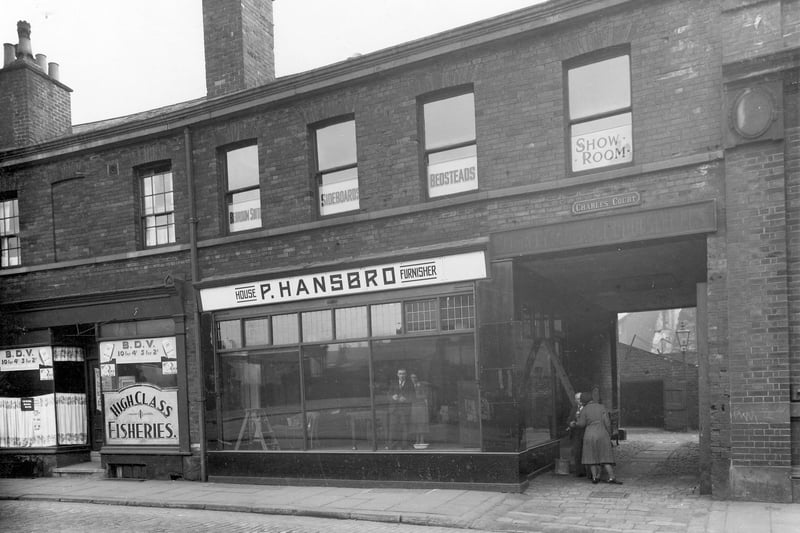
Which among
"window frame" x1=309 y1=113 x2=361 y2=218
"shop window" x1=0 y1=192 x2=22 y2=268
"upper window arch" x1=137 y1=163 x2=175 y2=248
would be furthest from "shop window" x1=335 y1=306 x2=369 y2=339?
"shop window" x1=0 y1=192 x2=22 y2=268

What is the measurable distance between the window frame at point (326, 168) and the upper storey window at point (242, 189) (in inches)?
52.1

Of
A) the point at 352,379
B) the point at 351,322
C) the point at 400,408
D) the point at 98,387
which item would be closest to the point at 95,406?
the point at 98,387

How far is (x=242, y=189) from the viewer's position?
523 inches

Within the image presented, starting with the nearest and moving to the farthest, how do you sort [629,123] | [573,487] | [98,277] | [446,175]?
1. [629,123]
2. [573,487]
3. [446,175]
4. [98,277]

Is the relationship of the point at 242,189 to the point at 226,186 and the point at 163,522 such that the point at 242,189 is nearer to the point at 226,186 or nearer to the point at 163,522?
the point at 226,186

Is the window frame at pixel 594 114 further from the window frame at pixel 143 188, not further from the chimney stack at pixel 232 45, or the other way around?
the window frame at pixel 143 188

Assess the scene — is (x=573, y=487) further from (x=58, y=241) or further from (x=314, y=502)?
(x=58, y=241)

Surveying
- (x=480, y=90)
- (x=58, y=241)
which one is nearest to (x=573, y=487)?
(x=480, y=90)

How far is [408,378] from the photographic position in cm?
1149

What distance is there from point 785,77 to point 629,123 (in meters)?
2.05

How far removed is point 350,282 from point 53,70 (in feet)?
35.4

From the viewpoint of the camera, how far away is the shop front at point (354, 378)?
10930 millimetres

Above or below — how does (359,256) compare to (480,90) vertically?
below

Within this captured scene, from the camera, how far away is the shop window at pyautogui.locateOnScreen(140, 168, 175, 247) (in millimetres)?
14078
